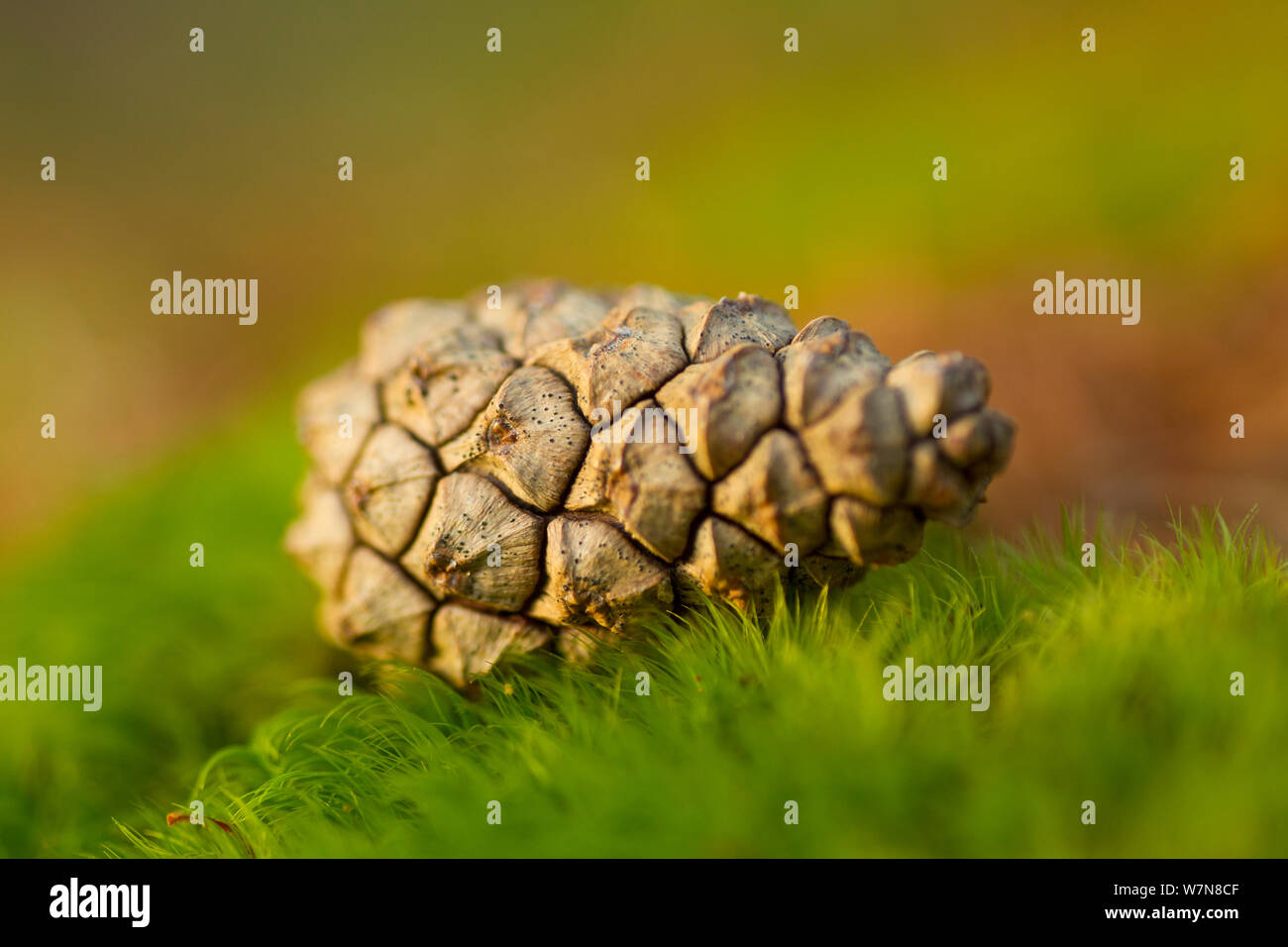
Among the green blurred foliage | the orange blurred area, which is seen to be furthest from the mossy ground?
the orange blurred area

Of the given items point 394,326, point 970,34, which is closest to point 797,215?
point 970,34

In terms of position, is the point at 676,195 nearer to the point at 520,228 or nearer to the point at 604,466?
the point at 520,228

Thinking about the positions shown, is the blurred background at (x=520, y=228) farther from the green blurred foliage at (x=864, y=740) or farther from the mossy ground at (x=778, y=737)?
the green blurred foliage at (x=864, y=740)

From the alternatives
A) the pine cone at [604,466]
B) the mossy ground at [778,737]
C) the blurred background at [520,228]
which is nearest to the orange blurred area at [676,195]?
the blurred background at [520,228]

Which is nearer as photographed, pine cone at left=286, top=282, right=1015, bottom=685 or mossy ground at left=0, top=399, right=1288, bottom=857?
mossy ground at left=0, top=399, right=1288, bottom=857

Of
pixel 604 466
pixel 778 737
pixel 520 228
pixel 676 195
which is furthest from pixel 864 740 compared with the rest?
pixel 520 228

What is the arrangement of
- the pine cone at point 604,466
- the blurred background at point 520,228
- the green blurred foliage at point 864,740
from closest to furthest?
the green blurred foliage at point 864,740 < the pine cone at point 604,466 < the blurred background at point 520,228

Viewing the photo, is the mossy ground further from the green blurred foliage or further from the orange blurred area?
the orange blurred area

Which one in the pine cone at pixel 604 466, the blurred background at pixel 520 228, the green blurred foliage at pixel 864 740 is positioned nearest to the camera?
the green blurred foliage at pixel 864 740
